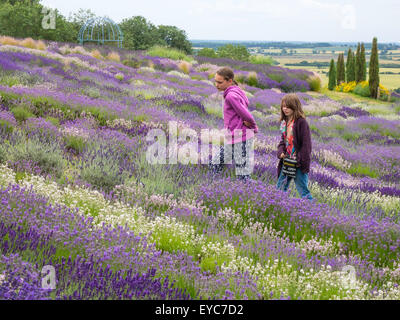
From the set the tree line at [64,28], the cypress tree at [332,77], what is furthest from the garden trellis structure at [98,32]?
the cypress tree at [332,77]

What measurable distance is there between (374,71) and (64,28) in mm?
21630

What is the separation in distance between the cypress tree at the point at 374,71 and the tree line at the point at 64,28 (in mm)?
18528

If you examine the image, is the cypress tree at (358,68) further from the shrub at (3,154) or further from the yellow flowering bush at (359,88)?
the shrub at (3,154)

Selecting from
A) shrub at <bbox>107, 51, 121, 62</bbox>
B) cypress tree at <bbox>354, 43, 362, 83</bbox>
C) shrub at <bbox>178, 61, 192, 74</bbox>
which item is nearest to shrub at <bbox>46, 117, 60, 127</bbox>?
shrub at <bbox>107, 51, 121, 62</bbox>

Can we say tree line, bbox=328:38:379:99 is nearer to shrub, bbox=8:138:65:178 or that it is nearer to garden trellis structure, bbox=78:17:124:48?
garden trellis structure, bbox=78:17:124:48

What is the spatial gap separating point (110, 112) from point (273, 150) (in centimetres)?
343

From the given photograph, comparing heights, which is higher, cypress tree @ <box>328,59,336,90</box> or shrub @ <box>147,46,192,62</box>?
shrub @ <box>147,46,192,62</box>

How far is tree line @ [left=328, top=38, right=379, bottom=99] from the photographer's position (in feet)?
93.4

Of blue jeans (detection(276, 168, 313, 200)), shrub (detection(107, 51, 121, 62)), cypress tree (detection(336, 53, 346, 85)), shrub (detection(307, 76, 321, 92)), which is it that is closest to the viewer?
blue jeans (detection(276, 168, 313, 200))

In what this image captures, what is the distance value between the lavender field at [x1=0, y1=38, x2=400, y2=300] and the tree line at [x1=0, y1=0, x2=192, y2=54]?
21831 mm

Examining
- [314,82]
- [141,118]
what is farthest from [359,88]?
[141,118]

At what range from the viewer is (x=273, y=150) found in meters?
9.12

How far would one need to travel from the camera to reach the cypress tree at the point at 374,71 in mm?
28219
